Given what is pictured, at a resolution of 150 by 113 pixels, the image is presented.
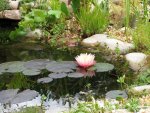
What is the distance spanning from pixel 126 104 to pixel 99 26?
3.69m

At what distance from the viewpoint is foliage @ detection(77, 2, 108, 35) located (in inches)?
326

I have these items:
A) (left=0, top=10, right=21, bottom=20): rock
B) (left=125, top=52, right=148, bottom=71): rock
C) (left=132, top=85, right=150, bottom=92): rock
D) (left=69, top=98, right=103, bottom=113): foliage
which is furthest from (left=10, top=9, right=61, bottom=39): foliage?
(left=69, top=98, right=103, bottom=113): foliage

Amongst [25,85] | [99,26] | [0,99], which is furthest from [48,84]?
[99,26]

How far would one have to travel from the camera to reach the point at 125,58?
7.16m

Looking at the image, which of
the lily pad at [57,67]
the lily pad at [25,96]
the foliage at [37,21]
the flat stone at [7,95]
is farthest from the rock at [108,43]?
the flat stone at [7,95]

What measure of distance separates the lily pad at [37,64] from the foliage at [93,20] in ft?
5.21

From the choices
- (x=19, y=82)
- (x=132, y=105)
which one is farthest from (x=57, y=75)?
(x=132, y=105)

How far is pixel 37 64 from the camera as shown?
6.90 m

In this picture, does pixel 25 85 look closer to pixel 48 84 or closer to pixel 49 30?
pixel 48 84

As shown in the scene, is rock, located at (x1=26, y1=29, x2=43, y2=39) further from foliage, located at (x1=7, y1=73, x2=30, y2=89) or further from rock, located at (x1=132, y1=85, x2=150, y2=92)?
rock, located at (x1=132, y1=85, x2=150, y2=92)

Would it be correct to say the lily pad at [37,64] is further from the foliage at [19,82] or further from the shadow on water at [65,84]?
the foliage at [19,82]

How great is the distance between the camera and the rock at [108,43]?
7527mm

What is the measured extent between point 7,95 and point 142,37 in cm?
268

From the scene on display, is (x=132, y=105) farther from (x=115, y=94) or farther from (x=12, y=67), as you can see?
(x=12, y=67)
